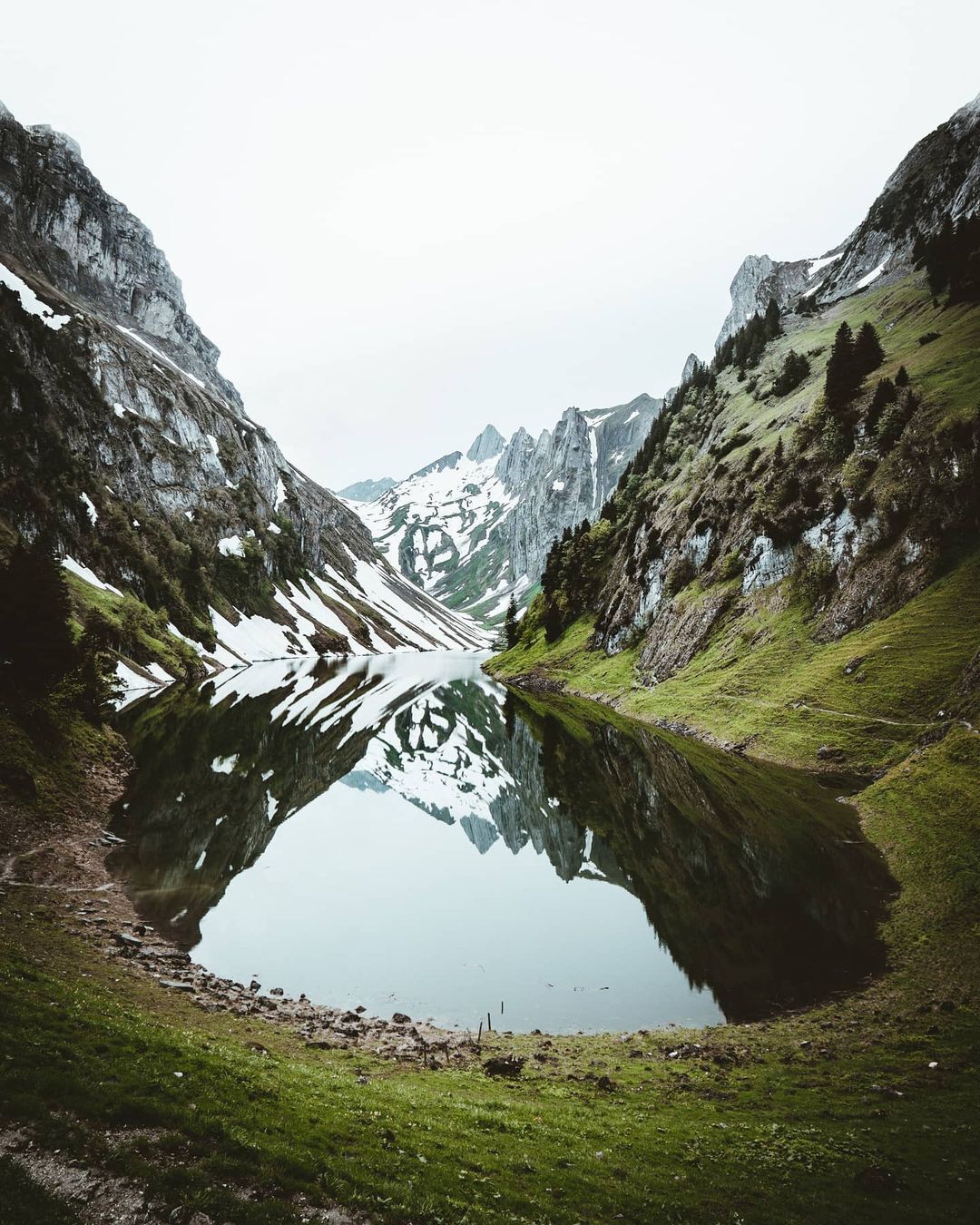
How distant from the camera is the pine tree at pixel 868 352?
260 feet

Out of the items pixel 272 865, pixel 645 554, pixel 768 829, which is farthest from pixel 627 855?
pixel 645 554

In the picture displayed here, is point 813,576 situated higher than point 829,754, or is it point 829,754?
point 813,576

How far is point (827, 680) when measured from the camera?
161ft

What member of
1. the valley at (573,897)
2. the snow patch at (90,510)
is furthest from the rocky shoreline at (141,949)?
the snow patch at (90,510)

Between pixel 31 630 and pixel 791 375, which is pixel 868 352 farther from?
pixel 31 630

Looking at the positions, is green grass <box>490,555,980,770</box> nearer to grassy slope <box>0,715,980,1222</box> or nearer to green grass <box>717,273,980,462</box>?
green grass <box>717,273,980,462</box>

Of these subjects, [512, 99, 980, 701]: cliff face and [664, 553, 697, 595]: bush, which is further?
[664, 553, 697, 595]: bush

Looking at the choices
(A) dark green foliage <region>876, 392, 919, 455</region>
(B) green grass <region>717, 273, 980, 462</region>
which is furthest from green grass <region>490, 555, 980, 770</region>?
(B) green grass <region>717, 273, 980, 462</region>

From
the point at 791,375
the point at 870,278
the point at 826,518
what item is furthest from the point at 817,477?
the point at 870,278

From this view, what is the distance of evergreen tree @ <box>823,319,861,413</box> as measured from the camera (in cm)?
7600

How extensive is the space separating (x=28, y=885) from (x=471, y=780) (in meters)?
33.1

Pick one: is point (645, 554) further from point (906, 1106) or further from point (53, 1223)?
point (53, 1223)

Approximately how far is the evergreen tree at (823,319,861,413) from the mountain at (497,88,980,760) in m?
0.23

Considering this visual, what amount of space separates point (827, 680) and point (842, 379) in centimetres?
4691
